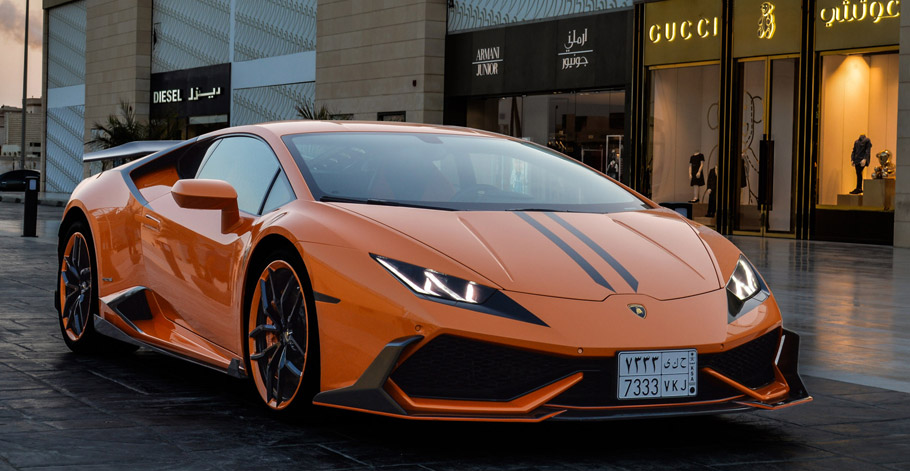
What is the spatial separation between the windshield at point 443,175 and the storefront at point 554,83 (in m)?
20.2

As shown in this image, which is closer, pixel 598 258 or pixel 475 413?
pixel 475 413

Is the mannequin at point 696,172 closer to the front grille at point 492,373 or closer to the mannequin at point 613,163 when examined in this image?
the mannequin at point 613,163

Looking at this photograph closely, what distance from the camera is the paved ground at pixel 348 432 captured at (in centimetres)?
421

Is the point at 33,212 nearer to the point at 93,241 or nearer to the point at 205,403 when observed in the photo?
the point at 93,241

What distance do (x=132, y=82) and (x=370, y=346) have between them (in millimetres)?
42942

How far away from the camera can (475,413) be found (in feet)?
13.6

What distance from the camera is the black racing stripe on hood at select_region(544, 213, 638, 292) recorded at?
4.46 metres

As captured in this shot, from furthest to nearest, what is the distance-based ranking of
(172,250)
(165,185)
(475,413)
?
(165,185)
(172,250)
(475,413)

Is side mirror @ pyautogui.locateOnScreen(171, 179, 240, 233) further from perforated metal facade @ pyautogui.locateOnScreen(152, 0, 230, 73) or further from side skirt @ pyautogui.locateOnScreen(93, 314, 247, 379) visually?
perforated metal facade @ pyautogui.locateOnScreen(152, 0, 230, 73)

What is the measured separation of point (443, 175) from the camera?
531 cm

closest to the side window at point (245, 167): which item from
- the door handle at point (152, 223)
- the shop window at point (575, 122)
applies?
the door handle at point (152, 223)

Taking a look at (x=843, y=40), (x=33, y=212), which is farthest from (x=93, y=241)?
(x=843, y=40)

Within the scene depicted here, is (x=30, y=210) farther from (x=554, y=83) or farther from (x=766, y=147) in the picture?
(x=766, y=147)

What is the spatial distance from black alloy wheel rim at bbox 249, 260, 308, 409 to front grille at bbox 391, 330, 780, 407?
59cm
